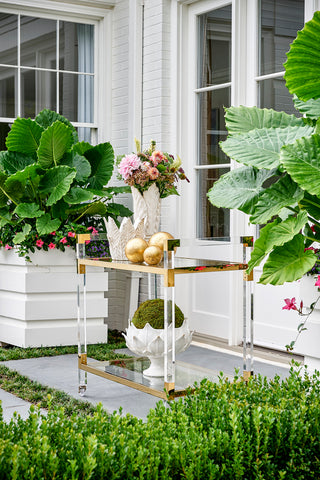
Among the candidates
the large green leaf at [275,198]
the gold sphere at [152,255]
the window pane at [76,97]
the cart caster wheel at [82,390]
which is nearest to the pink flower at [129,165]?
the gold sphere at [152,255]

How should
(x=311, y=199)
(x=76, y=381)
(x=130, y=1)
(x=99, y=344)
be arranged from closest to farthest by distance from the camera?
(x=311, y=199), (x=76, y=381), (x=99, y=344), (x=130, y=1)

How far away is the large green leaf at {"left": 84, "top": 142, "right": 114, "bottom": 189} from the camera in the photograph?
5227 mm

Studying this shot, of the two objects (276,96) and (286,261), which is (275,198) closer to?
(286,261)

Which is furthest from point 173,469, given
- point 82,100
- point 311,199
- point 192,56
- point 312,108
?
point 82,100

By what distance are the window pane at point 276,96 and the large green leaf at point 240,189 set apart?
1.72 m

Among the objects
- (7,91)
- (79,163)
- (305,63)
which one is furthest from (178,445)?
(7,91)

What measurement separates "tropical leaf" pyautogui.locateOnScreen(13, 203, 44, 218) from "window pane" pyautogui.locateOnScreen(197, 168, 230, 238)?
4.22ft

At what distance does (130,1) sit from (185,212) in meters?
1.92

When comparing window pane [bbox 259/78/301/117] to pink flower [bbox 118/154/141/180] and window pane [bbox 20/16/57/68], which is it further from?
window pane [bbox 20/16/57/68]

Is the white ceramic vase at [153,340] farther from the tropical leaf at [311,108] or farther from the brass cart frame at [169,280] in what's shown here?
the tropical leaf at [311,108]

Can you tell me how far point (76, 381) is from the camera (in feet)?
13.3

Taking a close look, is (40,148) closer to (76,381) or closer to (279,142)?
(76,381)

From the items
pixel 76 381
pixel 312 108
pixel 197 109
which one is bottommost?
pixel 76 381

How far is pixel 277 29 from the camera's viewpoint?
4617mm
